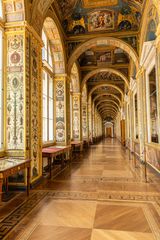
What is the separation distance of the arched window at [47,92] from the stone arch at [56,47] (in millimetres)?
214

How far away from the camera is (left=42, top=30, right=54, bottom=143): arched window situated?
8729 millimetres

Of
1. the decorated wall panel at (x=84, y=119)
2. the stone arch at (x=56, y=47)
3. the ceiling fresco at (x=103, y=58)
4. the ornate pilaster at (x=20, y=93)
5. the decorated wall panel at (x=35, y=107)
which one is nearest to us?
the ornate pilaster at (x=20, y=93)

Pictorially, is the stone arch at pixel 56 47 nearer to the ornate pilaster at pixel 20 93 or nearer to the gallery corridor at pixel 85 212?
the ornate pilaster at pixel 20 93

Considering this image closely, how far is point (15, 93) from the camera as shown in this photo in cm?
532

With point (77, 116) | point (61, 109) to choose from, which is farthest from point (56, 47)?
point (77, 116)

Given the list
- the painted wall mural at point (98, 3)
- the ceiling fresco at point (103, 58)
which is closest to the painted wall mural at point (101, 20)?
the painted wall mural at point (98, 3)

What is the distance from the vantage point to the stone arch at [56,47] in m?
8.70

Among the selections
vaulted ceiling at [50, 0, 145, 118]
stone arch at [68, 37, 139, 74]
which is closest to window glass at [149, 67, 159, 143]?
stone arch at [68, 37, 139, 74]

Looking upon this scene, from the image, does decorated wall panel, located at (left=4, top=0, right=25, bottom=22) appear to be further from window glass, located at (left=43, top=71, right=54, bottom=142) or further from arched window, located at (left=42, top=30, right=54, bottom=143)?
window glass, located at (left=43, top=71, right=54, bottom=142)

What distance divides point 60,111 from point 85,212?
6510 mm

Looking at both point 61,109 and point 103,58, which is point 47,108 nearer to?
point 61,109

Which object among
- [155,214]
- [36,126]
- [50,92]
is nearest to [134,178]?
[155,214]

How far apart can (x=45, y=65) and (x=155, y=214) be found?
7.27m

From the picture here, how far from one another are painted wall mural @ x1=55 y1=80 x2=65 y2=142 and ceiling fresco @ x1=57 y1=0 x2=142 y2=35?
9.89 ft
